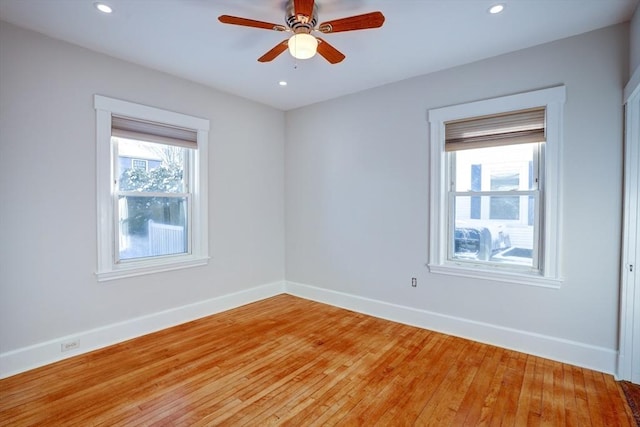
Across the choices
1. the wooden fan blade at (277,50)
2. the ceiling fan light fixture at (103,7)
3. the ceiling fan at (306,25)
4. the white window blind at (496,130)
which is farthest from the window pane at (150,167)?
the white window blind at (496,130)

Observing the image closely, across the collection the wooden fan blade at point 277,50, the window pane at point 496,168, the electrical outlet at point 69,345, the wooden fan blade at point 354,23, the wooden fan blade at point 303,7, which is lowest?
the electrical outlet at point 69,345

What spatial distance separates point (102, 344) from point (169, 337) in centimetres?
59

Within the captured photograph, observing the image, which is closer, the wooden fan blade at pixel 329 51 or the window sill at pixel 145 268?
the wooden fan blade at pixel 329 51

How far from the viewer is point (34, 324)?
8.91ft

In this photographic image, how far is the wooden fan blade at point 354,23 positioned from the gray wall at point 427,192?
1.69m

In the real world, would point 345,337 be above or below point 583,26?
below

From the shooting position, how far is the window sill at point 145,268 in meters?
3.13

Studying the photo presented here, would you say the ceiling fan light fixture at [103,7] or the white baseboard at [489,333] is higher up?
the ceiling fan light fixture at [103,7]

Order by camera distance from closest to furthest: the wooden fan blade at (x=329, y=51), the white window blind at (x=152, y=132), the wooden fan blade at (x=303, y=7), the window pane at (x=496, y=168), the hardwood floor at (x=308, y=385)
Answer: the wooden fan blade at (x=303, y=7) < the hardwood floor at (x=308, y=385) < the wooden fan blade at (x=329, y=51) < the window pane at (x=496, y=168) < the white window blind at (x=152, y=132)

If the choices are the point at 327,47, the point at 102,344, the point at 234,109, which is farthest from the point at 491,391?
the point at 234,109

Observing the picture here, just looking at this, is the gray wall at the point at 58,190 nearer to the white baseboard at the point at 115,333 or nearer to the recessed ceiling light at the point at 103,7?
the white baseboard at the point at 115,333

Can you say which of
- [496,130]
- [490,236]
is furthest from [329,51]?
[490,236]

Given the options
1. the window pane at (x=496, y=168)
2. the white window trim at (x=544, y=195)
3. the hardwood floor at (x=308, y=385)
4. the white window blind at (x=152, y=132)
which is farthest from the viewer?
the white window blind at (x=152, y=132)

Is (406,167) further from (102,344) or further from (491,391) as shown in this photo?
(102,344)
